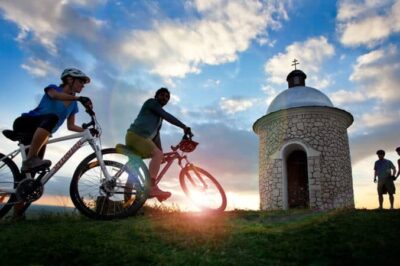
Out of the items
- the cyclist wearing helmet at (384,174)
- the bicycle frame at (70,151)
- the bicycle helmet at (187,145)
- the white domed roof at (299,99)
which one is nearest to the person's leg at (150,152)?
the bicycle helmet at (187,145)

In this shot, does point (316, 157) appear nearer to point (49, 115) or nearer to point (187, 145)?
point (187, 145)

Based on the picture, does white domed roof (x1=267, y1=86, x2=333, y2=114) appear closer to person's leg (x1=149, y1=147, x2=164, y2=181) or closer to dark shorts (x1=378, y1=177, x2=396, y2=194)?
dark shorts (x1=378, y1=177, x2=396, y2=194)

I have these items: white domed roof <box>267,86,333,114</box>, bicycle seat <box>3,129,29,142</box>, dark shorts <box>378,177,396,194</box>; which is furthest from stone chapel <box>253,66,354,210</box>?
bicycle seat <box>3,129,29,142</box>

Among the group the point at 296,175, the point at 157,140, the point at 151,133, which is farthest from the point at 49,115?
the point at 296,175

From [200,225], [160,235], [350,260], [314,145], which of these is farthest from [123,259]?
[314,145]

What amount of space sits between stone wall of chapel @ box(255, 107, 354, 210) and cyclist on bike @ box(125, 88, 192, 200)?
10.4m

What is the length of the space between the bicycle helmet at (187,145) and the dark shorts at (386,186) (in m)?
7.81

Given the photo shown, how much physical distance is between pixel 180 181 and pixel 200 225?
1.76 meters

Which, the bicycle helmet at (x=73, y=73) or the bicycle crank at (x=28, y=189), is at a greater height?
the bicycle helmet at (x=73, y=73)

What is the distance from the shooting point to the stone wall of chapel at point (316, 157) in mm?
14435

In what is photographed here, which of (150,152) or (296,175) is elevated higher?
(296,175)

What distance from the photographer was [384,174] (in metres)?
10.7

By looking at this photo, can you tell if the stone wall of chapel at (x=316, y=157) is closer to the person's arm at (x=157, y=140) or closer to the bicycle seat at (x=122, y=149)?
the person's arm at (x=157, y=140)

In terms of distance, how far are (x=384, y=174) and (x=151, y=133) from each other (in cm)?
835
